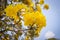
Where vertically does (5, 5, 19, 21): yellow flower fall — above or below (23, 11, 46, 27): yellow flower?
above

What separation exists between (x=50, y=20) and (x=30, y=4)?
0.81 feet

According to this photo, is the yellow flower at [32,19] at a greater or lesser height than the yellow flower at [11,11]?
lesser

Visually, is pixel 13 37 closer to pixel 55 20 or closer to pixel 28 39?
pixel 28 39

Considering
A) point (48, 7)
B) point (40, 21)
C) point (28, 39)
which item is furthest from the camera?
point (48, 7)

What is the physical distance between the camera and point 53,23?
118cm

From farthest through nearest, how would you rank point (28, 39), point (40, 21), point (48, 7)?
point (48, 7) → point (28, 39) → point (40, 21)

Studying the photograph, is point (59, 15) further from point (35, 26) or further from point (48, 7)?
point (35, 26)

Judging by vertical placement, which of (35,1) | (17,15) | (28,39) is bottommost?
(28,39)

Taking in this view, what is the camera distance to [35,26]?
0.90 metres

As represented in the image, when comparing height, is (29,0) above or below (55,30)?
above

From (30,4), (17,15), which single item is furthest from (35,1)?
(17,15)

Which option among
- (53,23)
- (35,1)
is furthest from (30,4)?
(53,23)

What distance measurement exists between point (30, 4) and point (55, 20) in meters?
0.29

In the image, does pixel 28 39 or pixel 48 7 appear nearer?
pixel 28 39
